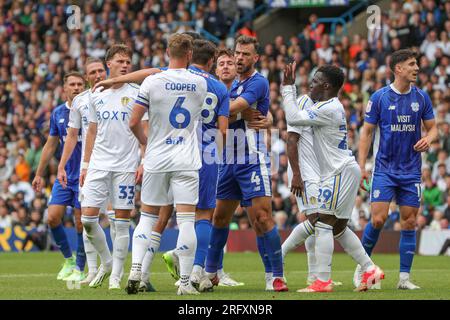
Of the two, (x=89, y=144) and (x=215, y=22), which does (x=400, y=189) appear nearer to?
(x=89, y=144)

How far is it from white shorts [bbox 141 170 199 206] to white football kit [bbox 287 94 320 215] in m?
1.50

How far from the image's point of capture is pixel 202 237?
36.3ft

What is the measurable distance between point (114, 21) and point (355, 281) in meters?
21.7

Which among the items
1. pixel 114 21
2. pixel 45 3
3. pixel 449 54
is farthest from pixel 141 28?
pixel 449 54

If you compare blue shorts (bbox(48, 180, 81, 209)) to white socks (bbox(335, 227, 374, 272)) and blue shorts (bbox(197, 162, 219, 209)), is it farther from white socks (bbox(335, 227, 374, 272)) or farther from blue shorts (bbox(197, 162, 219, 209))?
white socks (bbox(335, 227, 374, 272))

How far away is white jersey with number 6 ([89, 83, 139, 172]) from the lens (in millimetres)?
11570

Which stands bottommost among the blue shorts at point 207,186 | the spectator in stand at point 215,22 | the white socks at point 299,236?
the white socks at point 299,236

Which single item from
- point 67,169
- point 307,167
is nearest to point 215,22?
point 67,169

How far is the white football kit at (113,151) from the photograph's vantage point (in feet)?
38.0

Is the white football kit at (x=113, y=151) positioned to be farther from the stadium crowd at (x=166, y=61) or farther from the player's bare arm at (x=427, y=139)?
the stadium crowd at (x=166, y=61)

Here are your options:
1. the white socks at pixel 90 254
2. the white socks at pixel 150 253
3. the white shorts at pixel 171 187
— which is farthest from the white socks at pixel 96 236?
the white shorts at pixel 171 187

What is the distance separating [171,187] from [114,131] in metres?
1.43

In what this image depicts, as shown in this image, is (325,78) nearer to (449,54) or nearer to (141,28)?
(449,54)

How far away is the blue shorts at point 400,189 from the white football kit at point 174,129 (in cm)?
267
